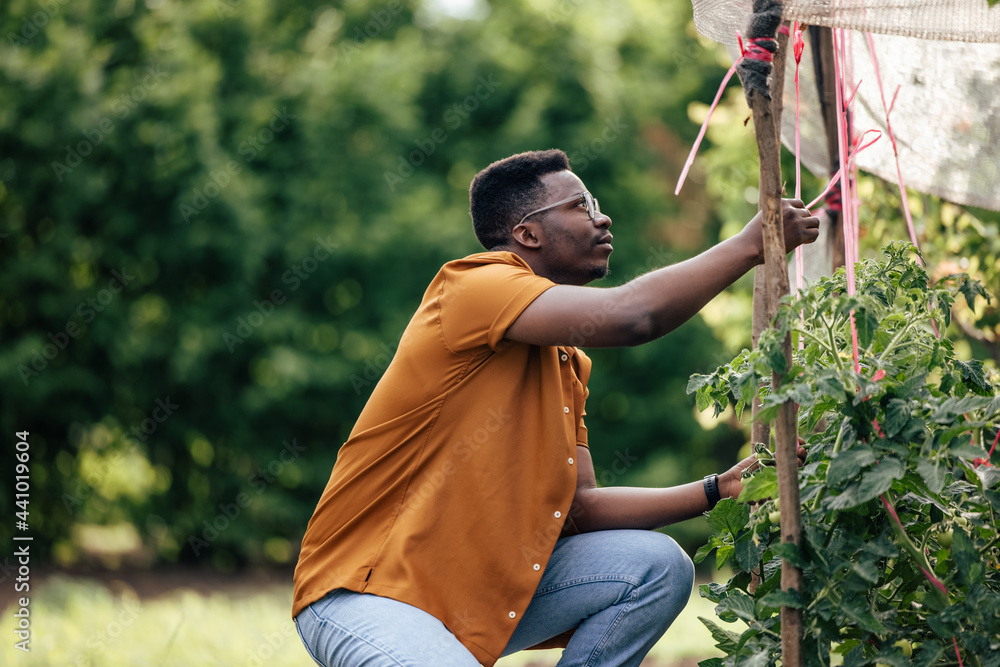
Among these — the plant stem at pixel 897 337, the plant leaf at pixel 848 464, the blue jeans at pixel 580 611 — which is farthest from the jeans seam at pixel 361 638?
the plant stem at pixel 897 337

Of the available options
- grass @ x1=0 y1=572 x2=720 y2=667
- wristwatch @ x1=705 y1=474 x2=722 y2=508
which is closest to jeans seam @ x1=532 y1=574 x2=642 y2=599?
wristwatch @ x1=705 y1=474 x2=722 y2=508

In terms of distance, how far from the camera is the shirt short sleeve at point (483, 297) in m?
1.87

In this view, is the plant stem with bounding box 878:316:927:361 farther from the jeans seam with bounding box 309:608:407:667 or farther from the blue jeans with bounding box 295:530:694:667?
the jeans seam with bounding box 309:608:407:667

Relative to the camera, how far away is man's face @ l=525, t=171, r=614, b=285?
2215mm

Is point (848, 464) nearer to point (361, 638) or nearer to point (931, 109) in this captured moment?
point (361, 638)

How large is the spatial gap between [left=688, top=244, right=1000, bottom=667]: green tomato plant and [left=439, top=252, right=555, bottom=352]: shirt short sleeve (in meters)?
0.43

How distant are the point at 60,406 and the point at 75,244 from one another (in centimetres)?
130

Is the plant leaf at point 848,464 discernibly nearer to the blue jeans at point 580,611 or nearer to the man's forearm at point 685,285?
the man's forearm at point 685,285

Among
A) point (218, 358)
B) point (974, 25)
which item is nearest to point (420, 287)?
point (218, 358)

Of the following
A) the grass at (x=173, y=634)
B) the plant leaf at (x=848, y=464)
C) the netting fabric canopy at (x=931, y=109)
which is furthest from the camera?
the grass at (x=173, y=634)

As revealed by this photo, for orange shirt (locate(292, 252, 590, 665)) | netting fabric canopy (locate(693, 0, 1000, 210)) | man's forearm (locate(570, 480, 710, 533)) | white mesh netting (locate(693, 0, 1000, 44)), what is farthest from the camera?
netting fabric canopy (locate(693, 0, 1000, 210))

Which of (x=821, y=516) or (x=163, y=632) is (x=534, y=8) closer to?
(x=163, y=632)

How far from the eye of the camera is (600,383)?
8.80 metres

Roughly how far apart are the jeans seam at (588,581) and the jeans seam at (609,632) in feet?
0.09
